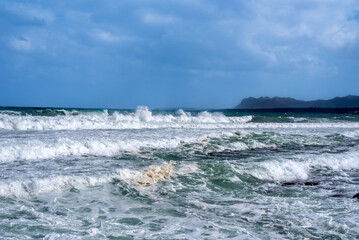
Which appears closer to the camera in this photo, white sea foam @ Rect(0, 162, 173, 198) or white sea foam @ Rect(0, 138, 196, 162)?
white sea foam @ Rect(0, 162, 173, 198)

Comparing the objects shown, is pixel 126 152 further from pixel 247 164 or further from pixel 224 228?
pixel 224 228

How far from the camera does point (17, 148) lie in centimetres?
926

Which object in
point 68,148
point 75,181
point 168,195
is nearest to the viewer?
point 168,195

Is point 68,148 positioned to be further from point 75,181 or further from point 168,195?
point 168,195

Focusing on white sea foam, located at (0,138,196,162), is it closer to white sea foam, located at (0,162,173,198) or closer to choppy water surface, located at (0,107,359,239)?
choppy water surface, located at (0,107,359,239)

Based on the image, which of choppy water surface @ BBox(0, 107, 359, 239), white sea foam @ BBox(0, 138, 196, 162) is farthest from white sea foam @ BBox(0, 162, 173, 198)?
white sea foam @ BBox(0, 138, 196, 162)

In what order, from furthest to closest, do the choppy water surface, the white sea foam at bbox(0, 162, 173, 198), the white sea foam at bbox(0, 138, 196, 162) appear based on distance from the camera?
the white sea foam at bbox(0, 138, 196, 162)
the white sea foam at bbox(0, 162, 173, 198)
the choppy water surface

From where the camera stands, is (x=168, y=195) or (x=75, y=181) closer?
(x=168, y=195)

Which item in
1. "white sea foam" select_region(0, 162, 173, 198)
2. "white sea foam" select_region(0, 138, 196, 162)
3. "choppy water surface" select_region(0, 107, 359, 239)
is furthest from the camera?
"white sea foam" select_region(0, 138, 196, 162)

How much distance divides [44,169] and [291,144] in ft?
36.2

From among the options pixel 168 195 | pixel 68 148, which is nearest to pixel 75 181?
pixel 168 195

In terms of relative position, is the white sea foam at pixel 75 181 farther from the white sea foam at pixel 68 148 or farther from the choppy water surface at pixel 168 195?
the white sea foam at pixel 68 148

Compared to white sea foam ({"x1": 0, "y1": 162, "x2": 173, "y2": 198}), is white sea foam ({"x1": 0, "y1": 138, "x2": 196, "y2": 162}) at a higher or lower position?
higher

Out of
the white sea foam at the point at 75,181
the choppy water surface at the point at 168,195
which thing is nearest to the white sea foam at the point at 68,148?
the choppy water surface at the point at 168,195
